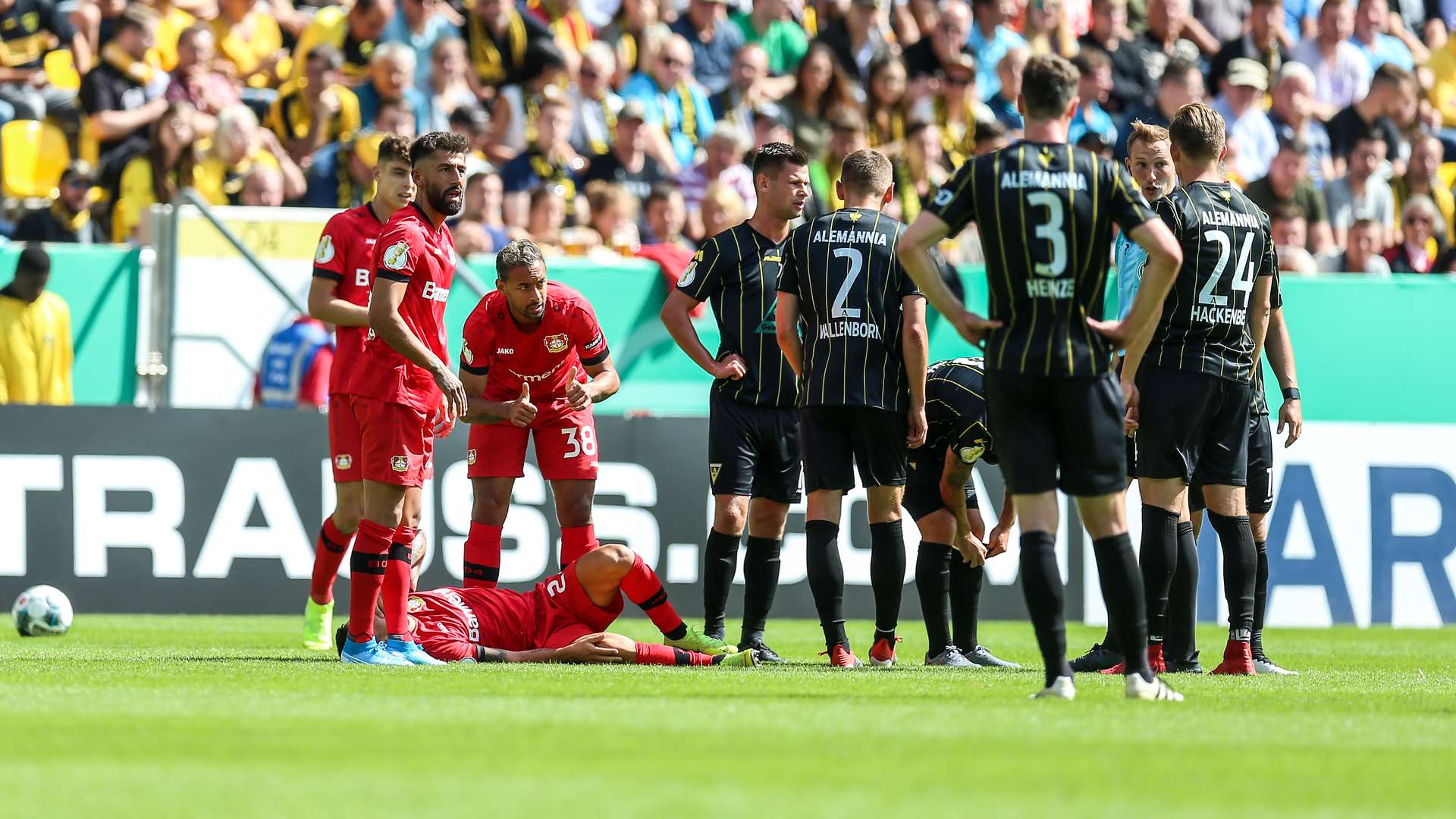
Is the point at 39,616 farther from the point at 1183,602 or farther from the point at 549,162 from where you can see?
the point at 1183,602

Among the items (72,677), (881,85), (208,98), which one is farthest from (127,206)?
(72,677)

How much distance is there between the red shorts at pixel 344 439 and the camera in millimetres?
9406

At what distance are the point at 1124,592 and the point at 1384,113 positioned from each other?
42.1 ft

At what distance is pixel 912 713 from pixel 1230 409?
291 cm

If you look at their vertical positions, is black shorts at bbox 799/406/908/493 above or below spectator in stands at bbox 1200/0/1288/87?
below

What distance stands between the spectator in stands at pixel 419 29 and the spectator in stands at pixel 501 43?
272 millimetres

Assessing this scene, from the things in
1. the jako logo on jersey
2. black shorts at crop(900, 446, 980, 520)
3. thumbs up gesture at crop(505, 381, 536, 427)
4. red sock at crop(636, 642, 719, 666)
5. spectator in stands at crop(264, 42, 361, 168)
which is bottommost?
red sock at crop(636, 642, 719, 666)

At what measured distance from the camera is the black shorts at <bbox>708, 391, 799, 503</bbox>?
32.3 feet

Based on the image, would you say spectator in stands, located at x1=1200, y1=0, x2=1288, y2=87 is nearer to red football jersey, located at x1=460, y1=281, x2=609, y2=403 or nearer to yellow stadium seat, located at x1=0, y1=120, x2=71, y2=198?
yellow stadium seat, located at x1=0, y1=120, x2=71, y2=198

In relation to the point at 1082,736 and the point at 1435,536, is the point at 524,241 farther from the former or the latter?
the point at 1435,536

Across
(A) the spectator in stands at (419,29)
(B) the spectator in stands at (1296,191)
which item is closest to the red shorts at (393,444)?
(A) the spectator in stands at (419,29)

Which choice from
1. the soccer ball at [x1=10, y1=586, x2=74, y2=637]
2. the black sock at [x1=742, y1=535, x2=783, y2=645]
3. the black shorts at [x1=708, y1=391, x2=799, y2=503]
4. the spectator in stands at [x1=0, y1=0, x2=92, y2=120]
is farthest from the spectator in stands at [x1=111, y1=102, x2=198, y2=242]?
the black sock at [x1=742, y1=535, x2=783, y2=645]

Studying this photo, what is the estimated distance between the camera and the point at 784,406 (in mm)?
9938

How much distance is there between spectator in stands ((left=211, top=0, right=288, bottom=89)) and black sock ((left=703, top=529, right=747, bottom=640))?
8.81 meters
